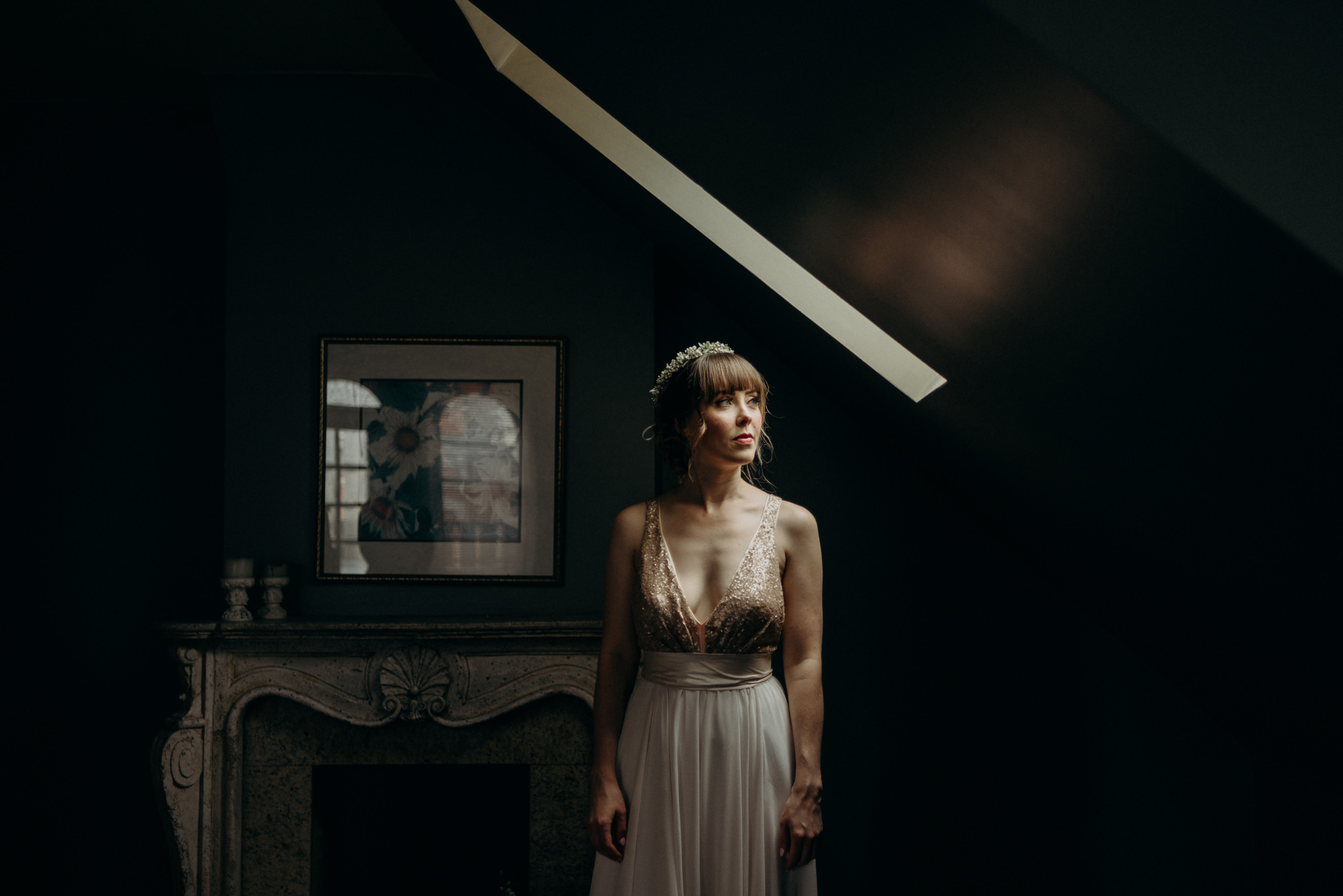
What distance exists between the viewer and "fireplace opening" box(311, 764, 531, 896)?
2812mm

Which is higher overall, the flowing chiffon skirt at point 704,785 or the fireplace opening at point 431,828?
the flowing chiffon skirt at point 704,785

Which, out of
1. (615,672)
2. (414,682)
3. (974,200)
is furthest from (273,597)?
(974,200)

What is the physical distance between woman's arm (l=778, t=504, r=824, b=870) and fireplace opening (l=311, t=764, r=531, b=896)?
1.59m

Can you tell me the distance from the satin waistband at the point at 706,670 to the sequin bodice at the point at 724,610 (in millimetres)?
13

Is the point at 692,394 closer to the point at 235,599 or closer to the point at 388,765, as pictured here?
the point at 235,599

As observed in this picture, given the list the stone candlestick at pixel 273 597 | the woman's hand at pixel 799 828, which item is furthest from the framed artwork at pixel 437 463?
the woman's hand at pixel 799 828

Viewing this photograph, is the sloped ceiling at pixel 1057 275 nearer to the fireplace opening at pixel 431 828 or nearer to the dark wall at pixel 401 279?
the dark wall at pixel 401 279

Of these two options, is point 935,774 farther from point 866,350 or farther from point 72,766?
point 72,766

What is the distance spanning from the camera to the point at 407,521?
2.67 metres

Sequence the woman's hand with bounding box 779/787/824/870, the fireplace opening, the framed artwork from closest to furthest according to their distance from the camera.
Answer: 1. the woman's hand with bounding box 779/787/824/870
2. the framed artwork
3. the fireplace opening

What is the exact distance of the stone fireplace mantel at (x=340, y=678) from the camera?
2447mm

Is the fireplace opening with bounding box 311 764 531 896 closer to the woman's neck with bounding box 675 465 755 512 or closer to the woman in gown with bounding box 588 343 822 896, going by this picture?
the woman in gown with bounding box 588 343 822 896

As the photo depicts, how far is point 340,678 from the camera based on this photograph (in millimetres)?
2504

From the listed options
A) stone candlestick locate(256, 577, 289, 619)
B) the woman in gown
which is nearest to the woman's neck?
the woman in gown
